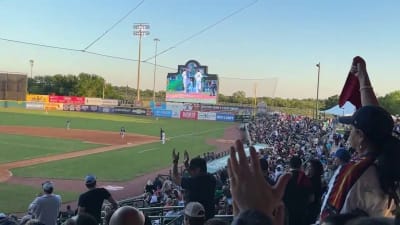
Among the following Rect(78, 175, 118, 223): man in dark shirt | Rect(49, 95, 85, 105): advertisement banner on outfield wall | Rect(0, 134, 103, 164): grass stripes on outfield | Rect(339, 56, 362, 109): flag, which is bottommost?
Rect(0, 134, 103, 164): grass stripes on outfield

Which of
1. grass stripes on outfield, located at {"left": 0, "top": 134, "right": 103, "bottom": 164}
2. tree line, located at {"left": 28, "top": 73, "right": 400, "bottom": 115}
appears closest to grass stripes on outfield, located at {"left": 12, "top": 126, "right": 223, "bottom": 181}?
grass stripes on outfield, located at {"left": 0, "top": 134, "right": 103, "bottom": 164}

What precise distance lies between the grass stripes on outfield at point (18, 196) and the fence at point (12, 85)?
58.8 metres

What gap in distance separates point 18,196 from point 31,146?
15.3m

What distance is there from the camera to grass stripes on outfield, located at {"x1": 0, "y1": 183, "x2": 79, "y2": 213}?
1586 cm

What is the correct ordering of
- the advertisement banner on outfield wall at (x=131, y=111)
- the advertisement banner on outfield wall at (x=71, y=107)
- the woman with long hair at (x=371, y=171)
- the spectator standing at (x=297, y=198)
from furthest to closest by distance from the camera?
the advertisement banner on outfield wall at (x=71, y=107) → the advertisement banner on outfield wall at (x=131, y=111) → the spectator standing at (x=297, y=198) → the woman with long hair at (x=371, y=171)

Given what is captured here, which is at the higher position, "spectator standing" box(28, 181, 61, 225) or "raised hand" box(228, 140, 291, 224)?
"raised hand" box(228, 140, 291, 224)

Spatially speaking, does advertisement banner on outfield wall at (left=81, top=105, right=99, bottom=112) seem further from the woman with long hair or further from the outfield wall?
the woman with long hair

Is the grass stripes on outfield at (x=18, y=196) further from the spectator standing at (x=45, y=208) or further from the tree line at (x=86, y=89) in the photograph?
the tree line at (x=86, y=89)

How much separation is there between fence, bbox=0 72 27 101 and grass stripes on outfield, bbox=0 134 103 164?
128ft

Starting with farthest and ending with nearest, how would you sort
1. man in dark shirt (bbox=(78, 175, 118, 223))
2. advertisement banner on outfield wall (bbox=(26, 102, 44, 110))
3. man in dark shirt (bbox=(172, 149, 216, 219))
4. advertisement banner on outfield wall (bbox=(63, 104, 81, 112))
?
advertisement banner on outfield wall (bbox=(63, 104, 81, 112)) < advertisement banner on outfield wall (bbox=(26, 102, 44, 110)) < man in dark shirt (bbox=(78, 175, 118, 223)) < man in dark shirt (bbox=(172, 149, 216, 219))

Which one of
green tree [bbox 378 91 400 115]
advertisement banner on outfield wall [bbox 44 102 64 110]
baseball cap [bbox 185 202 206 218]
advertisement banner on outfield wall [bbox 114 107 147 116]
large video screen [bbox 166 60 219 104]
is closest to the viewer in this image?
baseball cap [bbox 185 202 206 218]

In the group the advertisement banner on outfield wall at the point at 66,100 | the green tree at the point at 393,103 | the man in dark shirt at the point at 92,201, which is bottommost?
the man in dark shirt at the point at 92,201

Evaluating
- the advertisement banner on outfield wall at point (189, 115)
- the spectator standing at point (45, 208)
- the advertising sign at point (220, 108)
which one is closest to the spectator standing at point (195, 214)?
the spectator standing at point (45, 208)

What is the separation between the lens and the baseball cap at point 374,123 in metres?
2.40
